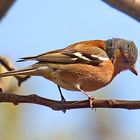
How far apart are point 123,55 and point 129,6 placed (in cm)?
207

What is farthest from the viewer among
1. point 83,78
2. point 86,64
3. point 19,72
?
point 86,64

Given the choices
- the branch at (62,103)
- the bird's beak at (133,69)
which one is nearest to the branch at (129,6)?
the branch at (62,103)

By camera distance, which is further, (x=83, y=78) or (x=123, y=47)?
(x=123, y=47)

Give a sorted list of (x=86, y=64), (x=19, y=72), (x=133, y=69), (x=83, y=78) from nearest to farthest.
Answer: (x=19, y=72) < (x=83, y=78) < (x=86, y=64) < (x=133, y=69)

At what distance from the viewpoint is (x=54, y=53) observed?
17.3ft

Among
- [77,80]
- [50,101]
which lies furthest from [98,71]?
[50,101]

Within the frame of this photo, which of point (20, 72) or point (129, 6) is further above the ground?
point (129, 6)

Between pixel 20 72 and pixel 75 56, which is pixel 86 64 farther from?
pixel 20 72

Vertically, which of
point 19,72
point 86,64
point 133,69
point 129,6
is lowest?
point 19,72

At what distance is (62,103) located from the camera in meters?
3.82

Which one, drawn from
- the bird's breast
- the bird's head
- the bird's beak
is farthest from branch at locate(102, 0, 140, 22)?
the bird's beak

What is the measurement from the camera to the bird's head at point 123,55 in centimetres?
568

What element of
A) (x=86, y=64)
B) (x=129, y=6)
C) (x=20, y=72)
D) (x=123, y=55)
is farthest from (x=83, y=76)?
(x=129, y=6)

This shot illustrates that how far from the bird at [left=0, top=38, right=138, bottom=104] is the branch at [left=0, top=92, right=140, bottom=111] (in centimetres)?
69
